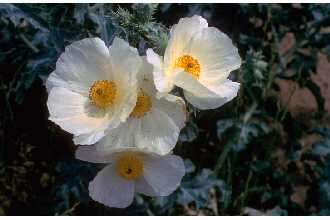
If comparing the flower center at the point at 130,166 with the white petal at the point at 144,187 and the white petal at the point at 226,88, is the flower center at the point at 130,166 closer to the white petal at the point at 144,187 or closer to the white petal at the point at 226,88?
the white petal at the point at 144,187

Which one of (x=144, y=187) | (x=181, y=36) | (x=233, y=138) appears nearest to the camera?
(x=181, y=36)

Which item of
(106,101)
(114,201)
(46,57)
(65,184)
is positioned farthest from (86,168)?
(106,101)

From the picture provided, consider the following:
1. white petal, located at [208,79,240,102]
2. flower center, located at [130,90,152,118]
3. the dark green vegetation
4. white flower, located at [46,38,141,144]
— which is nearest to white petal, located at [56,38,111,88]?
white flower, located at [46,38,141,144]

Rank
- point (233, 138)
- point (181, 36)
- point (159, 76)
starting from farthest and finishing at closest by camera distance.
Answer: point (233, 138) → point (181, 36) → point (159, 76)

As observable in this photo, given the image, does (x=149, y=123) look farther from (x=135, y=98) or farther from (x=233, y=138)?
(x=233, y=138)

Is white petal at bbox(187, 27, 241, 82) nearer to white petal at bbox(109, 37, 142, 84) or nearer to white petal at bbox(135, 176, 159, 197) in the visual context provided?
white petal at bbox(109, 37, 142, 84)

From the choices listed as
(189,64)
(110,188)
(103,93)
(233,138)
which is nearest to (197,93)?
(189,64)
